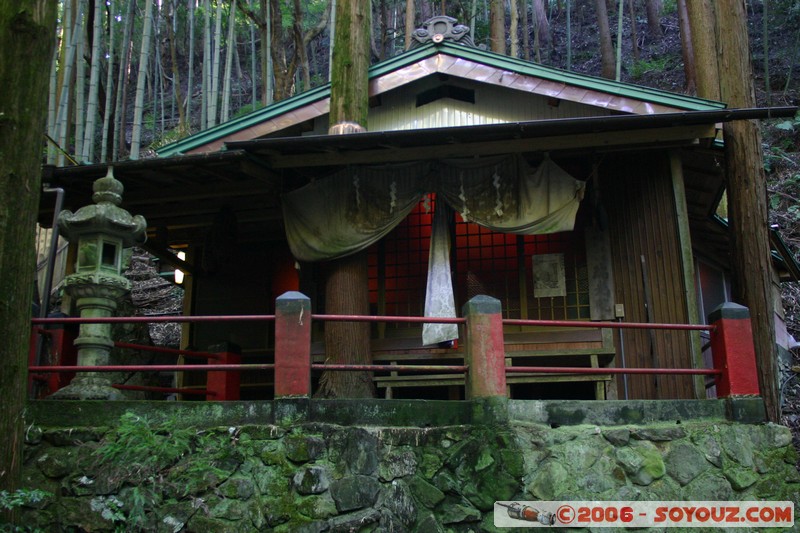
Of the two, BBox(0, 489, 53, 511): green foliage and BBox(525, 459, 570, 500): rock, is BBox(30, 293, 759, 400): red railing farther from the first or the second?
BBox(0, 489, 53, 511): green foliage

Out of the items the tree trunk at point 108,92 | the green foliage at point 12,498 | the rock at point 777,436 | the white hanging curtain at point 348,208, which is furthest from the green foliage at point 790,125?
the green foliage at point 12,498

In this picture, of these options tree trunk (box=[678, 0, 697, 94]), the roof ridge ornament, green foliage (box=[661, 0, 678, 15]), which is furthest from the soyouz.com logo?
green foliage (box=[661, 0, 678, 15])

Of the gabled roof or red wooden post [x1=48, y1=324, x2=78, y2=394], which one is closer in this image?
red wooden post [x1=48, y1=324, x2=78, y2=394]

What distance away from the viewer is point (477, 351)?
786cm

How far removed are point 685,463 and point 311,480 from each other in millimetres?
3669

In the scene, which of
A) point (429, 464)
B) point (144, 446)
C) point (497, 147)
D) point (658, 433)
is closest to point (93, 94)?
point (497, 147)

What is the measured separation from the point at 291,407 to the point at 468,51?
5922 millimetres

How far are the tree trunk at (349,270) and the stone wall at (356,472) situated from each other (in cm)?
216

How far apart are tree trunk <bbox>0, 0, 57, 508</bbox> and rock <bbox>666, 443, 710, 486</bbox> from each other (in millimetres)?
5926

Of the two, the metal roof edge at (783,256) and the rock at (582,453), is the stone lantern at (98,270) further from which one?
the metal roof edge at (783,256)

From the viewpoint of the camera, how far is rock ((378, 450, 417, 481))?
24.1ft

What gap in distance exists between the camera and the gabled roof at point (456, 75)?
10234mm

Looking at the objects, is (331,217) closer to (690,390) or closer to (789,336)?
(690,390)

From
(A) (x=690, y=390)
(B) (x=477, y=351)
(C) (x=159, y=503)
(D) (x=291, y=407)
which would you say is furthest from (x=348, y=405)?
(A) (x=690, y=390)
